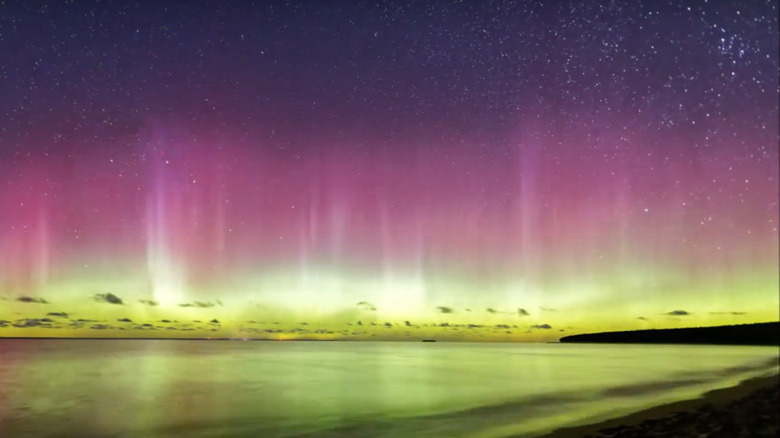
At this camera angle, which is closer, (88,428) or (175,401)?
(88,428)

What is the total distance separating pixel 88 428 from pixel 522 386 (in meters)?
23.8

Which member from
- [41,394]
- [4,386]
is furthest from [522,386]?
[4,386]

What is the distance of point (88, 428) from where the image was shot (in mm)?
21109

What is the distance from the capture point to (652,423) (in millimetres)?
15953

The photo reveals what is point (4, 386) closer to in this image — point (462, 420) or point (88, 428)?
point (88, 428)

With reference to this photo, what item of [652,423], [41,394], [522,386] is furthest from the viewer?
[522,386]

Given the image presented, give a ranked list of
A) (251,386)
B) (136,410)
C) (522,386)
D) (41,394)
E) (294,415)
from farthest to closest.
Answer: (251,386) < (522,386) < (41,394) < (136,410) < (294,415)

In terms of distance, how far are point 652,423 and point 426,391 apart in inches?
748

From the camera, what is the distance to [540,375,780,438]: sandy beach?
512 inches

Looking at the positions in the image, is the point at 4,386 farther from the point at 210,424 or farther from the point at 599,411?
the point at 599,411

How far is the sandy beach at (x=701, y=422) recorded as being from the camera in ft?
42.7

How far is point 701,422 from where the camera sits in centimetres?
1495

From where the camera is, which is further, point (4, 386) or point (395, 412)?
point (4, 386)

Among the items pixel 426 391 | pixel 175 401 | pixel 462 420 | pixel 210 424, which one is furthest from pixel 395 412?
pixel 175 401
